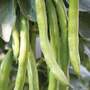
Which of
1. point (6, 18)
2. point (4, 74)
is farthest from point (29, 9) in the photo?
point (4, 74)

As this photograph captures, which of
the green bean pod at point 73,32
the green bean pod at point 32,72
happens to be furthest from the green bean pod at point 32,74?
the green bean pod at point 73,32

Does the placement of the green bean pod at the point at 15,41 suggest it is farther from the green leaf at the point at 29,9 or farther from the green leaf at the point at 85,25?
the green leaf at the point at 85,25

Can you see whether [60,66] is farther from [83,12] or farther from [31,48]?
[83,12]

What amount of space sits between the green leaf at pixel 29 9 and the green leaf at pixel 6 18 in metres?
0.02

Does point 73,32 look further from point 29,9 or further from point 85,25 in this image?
point 85,25

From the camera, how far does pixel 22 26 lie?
0.69m

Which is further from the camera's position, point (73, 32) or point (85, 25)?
point (85, 25)

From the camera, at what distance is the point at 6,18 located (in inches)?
27.5

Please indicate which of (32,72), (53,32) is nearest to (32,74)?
(32,72)

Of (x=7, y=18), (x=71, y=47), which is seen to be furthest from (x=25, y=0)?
(x=71, y=47)

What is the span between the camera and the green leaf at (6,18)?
67cm

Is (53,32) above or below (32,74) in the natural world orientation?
above

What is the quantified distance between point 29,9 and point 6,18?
0.06 meters

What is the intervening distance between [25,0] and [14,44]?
0.10m
